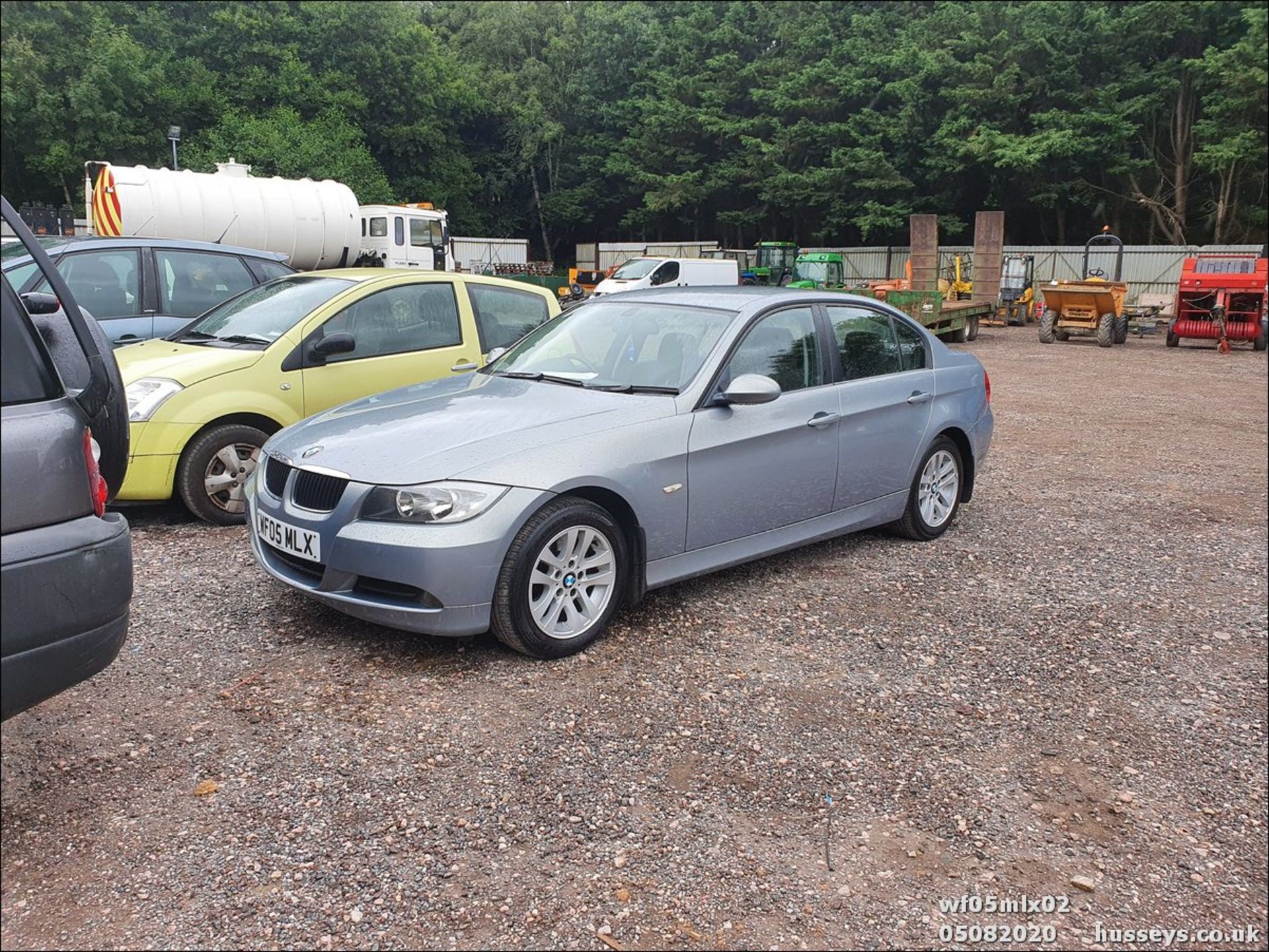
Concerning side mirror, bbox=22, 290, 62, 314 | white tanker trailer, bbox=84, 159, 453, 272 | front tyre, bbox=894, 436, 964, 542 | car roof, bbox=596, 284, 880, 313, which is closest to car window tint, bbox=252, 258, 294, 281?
car roof, bbox=596, 284, 880, 313

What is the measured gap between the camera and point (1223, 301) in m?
19.5

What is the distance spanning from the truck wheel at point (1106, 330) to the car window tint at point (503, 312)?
17.3m

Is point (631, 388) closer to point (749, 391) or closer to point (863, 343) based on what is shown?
point (749, 391)

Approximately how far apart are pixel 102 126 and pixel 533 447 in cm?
4016

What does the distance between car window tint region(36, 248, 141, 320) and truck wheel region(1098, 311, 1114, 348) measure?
63.2ft

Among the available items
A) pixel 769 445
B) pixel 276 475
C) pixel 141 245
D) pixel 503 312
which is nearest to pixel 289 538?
pixel 276 475

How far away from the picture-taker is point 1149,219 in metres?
39.5

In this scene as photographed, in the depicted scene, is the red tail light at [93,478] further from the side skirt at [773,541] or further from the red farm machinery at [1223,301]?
the red farm machinery at [1223,301]

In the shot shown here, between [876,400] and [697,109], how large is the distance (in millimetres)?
44028

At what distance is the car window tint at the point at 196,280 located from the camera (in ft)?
25.7

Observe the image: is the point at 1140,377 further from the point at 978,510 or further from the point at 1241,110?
the point at 1241,110

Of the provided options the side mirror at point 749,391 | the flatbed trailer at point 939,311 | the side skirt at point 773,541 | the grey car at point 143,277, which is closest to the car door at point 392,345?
the grey car at point 143,277

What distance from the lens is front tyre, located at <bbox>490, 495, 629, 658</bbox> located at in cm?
402

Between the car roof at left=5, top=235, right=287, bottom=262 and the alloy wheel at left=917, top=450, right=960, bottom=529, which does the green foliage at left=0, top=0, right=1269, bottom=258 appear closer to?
the car roof at left=5, top=235, right=287, bottom=262
